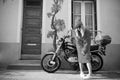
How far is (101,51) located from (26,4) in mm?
3577

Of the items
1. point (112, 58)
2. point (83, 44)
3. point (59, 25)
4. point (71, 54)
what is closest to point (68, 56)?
point (71, 54)

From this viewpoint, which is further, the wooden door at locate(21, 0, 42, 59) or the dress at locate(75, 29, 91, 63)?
the wooden door at locate(21, 0, 42, 59)

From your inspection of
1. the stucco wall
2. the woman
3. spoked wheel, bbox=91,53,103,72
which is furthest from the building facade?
the woman


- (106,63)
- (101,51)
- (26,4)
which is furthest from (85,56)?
(26,4)

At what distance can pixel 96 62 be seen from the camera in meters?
5.01

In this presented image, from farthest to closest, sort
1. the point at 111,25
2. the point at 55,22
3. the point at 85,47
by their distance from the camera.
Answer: the point at 111,25 → the point at 55,22 → the point at 85,47

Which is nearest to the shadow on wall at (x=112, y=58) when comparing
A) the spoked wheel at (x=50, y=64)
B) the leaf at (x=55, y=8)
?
the spoked wheel at (x=50, y=64)

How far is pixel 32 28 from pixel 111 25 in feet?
10.2

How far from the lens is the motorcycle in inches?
190

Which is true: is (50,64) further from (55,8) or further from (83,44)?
(55,8)

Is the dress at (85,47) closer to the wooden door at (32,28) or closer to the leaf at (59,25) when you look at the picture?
the leaf at (59,25)

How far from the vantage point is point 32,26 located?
624cm

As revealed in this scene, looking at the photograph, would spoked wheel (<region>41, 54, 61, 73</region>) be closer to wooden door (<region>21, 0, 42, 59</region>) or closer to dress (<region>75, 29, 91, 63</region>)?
dress (<region>75, 29, 91, 63</region>)

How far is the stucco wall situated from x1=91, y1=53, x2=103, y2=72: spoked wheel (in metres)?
0.68
